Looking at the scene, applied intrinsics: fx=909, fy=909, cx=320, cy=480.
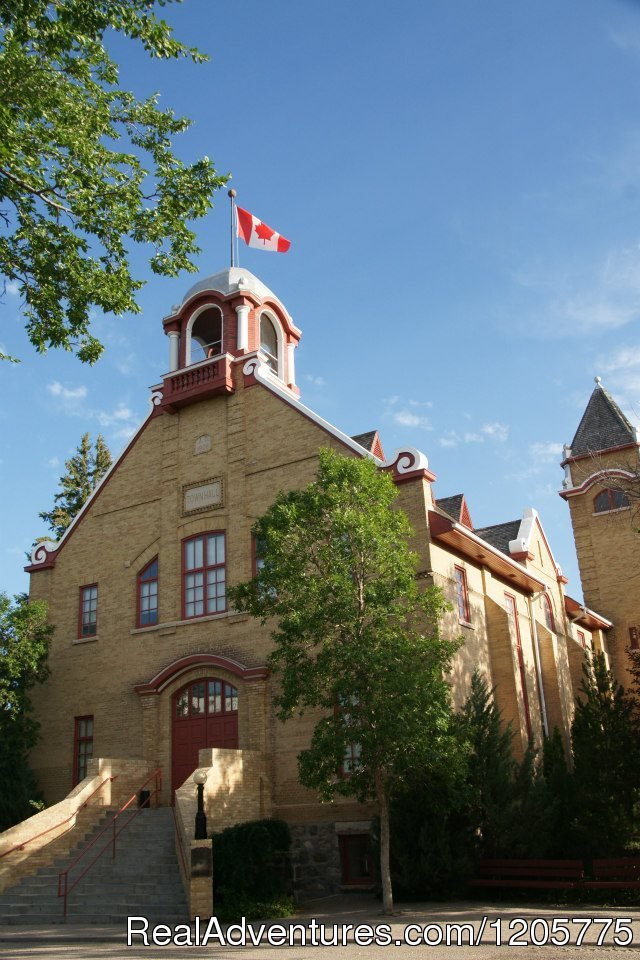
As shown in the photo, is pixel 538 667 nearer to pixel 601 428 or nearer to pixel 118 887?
pixel 118 887

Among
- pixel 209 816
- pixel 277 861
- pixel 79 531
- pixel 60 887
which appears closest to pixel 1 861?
pixel 60 887

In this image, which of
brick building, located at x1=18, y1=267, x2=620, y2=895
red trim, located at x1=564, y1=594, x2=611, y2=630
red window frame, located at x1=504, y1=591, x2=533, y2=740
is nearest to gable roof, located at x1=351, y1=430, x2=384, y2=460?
brick building, located at x1=18, y1=267, x2=620, y2=895

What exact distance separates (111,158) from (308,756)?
11.1 metres

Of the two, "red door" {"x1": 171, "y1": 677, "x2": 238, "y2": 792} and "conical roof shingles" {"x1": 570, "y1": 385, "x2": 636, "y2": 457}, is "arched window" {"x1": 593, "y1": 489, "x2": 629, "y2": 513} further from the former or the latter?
"red door" {"x1": 171, "y1": 677, "x2": 238, "y2": 792}

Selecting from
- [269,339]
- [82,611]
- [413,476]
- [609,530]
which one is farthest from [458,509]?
[609,530]

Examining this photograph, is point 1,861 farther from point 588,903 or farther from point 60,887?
point 588,903

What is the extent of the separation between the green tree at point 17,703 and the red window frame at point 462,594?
12010mm

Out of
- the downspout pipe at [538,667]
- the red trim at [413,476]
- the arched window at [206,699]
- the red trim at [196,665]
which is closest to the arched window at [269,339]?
the red trim at [413,476]

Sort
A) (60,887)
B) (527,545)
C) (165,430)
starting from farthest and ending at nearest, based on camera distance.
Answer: (527,545)
(165,430)
(60,887)

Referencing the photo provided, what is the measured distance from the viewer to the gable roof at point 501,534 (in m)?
30.9

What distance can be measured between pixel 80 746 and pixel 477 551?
12.7m

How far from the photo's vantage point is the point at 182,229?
15242 mm

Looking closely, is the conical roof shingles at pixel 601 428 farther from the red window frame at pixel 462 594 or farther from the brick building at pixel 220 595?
the red window frame at pixel 462 594

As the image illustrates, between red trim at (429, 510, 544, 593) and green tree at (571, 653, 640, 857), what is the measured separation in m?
4.94
